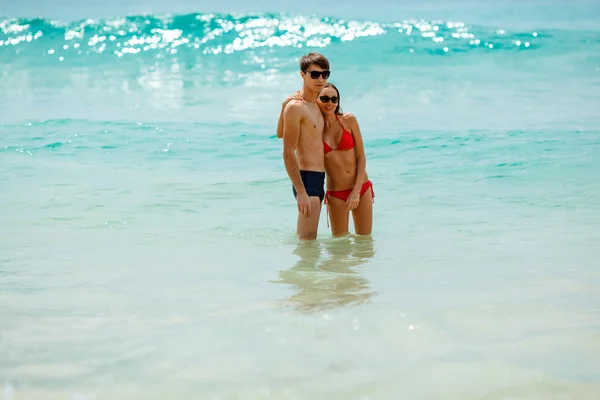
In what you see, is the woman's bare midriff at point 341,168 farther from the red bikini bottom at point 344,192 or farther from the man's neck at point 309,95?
the man's neck at point 309,95

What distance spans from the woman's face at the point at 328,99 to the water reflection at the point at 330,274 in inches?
43.9

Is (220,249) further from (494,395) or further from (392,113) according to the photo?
(392,113)

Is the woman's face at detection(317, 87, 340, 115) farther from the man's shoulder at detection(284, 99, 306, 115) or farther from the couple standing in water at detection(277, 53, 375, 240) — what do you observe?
the man's shoulder at detection(284, 99, 306, 115)

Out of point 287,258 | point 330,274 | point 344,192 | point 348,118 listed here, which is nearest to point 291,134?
point 348,118

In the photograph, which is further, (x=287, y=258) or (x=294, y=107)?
(x=287, y=258)

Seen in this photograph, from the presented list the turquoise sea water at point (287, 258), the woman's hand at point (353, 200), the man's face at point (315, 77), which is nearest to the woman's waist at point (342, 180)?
the woman's hand at point (353, 200)

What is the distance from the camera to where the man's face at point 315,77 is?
5.58 metres

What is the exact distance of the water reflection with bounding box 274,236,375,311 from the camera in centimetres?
459

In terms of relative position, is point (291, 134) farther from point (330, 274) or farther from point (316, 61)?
point (330, 274)

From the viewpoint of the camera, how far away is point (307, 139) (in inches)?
231

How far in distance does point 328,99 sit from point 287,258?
124 centimetres

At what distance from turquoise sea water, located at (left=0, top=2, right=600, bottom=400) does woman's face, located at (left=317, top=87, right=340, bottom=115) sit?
112 cm

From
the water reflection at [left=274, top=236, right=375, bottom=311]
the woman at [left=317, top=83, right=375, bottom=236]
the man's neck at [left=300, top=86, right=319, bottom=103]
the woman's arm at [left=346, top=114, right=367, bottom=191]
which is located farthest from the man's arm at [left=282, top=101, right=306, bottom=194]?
the water reflection at [left=274, top=236, right=375, bottom=311]

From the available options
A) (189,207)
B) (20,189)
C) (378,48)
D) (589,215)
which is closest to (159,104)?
(378,48)
